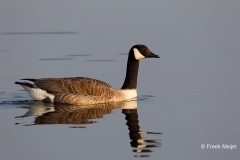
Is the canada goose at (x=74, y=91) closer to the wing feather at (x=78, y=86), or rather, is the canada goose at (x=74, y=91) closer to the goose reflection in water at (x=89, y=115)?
the wing feather at (x=78, y=86)

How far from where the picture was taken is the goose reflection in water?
12238mm

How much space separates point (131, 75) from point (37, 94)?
2579mm

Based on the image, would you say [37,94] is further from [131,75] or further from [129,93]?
[131,75]

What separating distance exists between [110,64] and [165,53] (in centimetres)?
215

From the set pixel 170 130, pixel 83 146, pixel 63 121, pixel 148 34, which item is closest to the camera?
pixel 83 146

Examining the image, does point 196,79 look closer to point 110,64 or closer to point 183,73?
point 183,73

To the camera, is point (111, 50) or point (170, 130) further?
point (111, 50)

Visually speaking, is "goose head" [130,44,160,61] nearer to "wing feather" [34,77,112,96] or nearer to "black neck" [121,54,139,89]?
"black neck" [121,54,139,89]

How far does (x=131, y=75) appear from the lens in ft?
56.9

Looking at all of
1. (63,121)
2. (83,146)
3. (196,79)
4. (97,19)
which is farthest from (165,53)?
(83,146)

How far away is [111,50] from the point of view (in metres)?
21.4

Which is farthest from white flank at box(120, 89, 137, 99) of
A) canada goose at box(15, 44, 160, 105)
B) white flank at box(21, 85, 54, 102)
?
white flank at box(21, 85, 54, 102)

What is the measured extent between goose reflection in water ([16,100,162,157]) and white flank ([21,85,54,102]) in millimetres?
148

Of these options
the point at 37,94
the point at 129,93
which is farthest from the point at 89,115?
the point at 129,93
